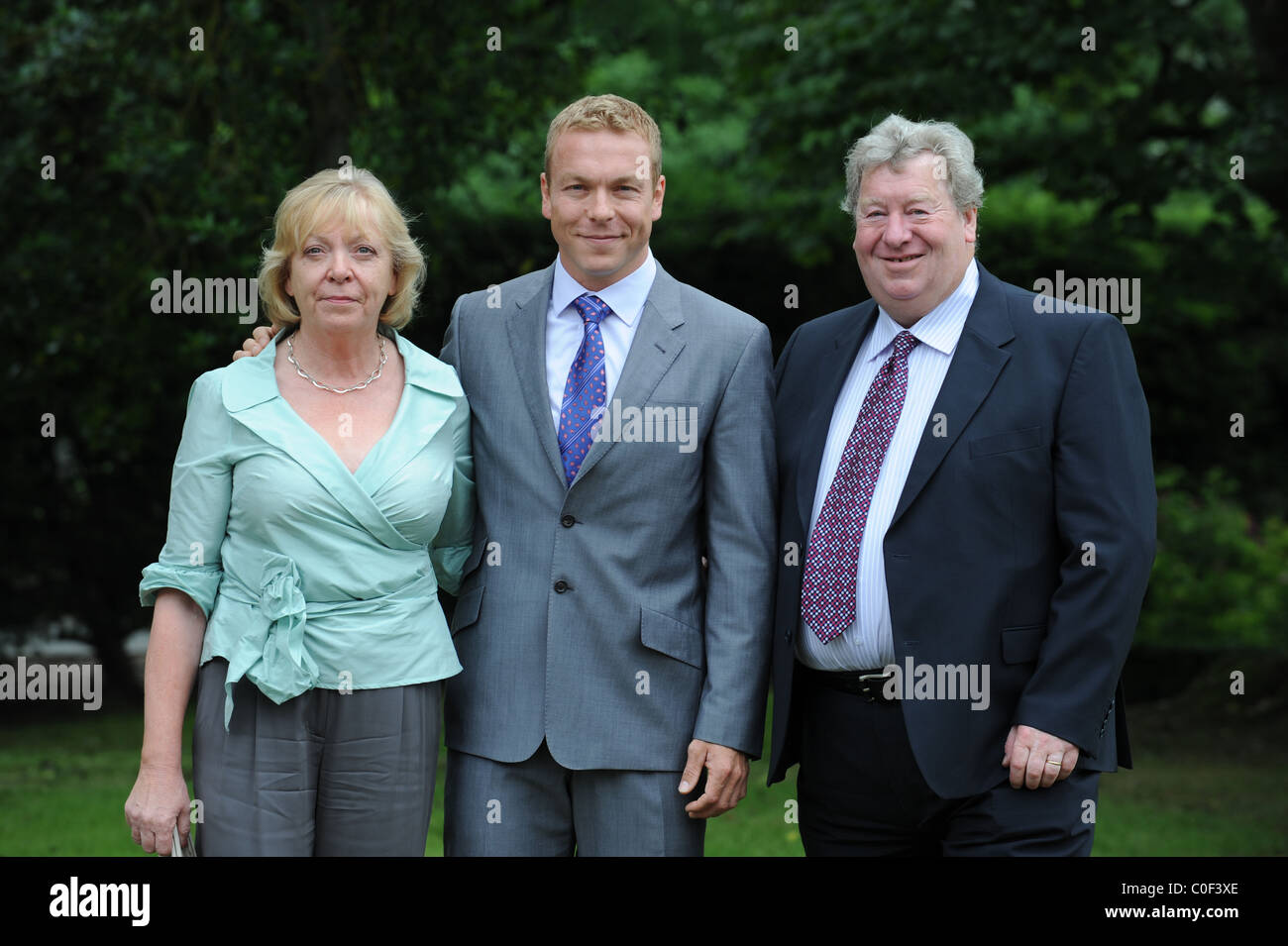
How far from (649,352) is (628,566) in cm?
50

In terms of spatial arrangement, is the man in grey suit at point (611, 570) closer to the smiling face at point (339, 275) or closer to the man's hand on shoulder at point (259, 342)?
the smiling face at point (339, 275)

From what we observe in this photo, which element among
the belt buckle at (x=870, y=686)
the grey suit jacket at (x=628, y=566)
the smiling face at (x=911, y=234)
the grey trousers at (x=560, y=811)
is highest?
the smiling face at (x=911, y=234)

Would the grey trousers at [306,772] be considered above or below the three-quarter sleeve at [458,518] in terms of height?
below

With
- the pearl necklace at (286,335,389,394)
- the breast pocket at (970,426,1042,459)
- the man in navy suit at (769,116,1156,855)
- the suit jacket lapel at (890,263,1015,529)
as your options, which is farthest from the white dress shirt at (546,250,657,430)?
the breast pocket at (970,426,1042,459)

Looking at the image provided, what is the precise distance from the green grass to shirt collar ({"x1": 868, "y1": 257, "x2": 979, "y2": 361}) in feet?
8.01

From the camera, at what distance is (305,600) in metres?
2.97

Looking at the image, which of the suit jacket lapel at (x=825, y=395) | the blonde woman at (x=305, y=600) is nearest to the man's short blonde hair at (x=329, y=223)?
the blonde woman at (x=305, y=600)

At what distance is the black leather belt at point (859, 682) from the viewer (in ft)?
10.4

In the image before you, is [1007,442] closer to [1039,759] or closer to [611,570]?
[1039,759]

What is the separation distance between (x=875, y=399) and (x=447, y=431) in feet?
3.29

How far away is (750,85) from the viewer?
10.1 metres

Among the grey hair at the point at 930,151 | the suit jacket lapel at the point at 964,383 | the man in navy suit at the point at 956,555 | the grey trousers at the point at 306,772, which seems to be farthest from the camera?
the grey hair at the point at 930,151

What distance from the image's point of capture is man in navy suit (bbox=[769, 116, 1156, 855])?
303 centimetres

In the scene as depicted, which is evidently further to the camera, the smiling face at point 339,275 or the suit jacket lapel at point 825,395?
the suit jacket lapel at point 825,395
